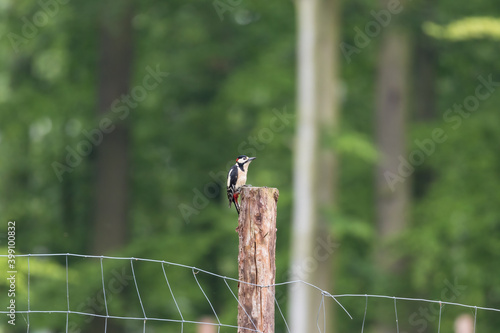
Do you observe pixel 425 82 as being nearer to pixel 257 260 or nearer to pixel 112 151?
pixel 112 151

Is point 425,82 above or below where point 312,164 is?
above

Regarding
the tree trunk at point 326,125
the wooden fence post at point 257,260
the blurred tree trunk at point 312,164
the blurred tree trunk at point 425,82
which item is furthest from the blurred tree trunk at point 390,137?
the wooden fence post at point 257,260

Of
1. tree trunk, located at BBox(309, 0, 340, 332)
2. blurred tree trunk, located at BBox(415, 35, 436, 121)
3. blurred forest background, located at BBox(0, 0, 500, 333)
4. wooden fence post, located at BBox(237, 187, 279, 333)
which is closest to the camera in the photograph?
wooden fence post, located at BBox(237, 187, 279, 333)

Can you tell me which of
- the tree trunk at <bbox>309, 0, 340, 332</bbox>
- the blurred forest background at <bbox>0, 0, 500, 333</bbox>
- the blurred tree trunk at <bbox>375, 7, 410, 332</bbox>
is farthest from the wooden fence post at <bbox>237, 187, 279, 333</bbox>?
the blurred tree trunk at <bbox>375, 7, 410, 332</bbox>

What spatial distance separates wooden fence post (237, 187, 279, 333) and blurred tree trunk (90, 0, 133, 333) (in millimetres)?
12456

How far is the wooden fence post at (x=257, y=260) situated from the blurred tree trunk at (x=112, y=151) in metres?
12.5

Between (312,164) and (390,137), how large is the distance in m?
3.05

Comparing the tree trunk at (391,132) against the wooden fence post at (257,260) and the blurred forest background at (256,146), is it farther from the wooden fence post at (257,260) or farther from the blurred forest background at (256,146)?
the wooden fence post at (257,260)

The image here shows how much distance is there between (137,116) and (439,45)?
6.27 meters

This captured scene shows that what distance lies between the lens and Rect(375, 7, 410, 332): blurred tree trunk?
1625 cm

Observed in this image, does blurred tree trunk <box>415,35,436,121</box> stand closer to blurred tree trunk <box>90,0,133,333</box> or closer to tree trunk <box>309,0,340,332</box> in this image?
tree trunk <box>309,0,340,332</box>

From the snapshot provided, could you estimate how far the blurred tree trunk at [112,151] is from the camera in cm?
1661

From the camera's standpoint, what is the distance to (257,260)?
13.9 feet

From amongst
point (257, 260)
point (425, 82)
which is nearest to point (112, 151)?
point (425, 82)
